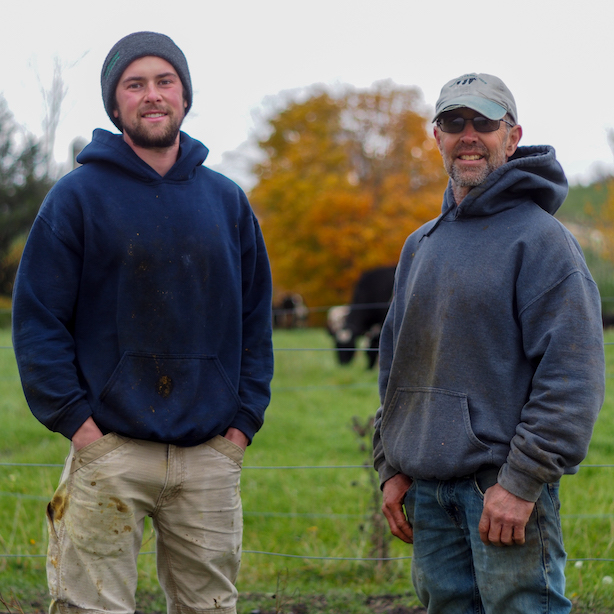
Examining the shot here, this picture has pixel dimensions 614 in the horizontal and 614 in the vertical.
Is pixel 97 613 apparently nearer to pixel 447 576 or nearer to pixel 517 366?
pixel 447 576

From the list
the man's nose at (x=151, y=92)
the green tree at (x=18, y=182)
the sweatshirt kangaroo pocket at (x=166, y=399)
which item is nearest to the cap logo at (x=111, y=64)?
the man's nose at (x=151, y=92)

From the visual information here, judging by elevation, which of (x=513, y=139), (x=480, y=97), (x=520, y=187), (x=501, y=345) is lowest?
(x=501, y=345)

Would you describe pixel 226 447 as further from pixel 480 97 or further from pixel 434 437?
pixel 480 97

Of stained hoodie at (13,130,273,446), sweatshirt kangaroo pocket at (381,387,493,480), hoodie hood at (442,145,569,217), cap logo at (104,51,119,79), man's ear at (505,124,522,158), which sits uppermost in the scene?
cap logo at (104,51,119,79)

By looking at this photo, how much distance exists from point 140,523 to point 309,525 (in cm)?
267

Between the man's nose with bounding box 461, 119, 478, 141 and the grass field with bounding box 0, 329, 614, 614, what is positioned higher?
the man's nose with bounding box 461, 119, 478, 141

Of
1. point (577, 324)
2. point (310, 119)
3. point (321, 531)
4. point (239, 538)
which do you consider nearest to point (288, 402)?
point (321, 531)

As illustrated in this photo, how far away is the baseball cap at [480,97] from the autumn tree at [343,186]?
2419cm

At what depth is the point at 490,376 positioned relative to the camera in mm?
2189

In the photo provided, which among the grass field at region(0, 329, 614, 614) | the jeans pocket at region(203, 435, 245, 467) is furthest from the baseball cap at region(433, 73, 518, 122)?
the grass field at region(0, 329, 614, 614)

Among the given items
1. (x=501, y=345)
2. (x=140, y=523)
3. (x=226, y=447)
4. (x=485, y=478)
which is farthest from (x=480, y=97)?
(x=140, y=523)

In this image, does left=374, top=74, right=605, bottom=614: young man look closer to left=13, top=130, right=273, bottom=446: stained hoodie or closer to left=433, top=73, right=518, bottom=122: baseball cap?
left=433, top=73, right=518, bottom=122: baseball cap

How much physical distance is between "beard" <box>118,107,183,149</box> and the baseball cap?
860 mm

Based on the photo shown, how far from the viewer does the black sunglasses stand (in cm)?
233
